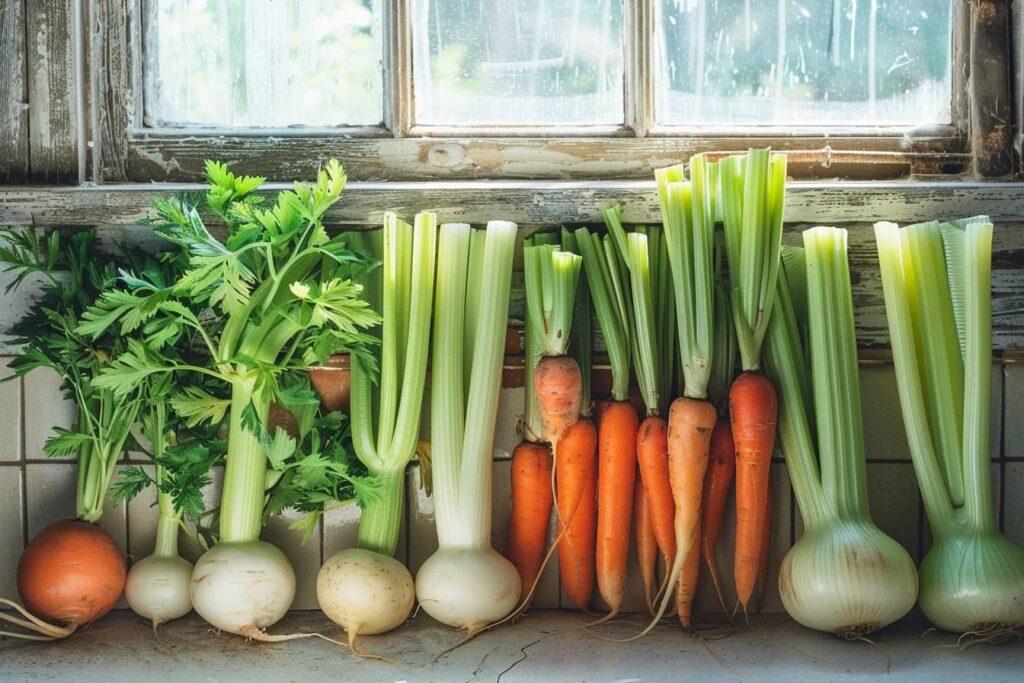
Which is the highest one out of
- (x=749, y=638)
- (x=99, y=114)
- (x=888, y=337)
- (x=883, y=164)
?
(x=99, y=114)

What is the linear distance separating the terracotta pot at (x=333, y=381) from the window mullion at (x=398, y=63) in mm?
403

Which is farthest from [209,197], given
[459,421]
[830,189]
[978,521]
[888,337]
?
[978,521]

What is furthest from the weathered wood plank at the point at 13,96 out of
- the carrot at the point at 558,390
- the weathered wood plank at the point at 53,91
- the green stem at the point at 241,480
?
the carrot at the point at 558,390

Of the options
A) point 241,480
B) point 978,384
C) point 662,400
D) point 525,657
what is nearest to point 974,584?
point 978,384

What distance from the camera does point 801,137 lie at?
163 cm

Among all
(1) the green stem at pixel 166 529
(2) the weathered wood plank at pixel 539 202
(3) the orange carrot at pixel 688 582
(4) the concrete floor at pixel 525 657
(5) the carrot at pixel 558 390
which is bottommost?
(4) the concrete floor at pixel 525 657

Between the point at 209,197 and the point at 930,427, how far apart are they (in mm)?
1138

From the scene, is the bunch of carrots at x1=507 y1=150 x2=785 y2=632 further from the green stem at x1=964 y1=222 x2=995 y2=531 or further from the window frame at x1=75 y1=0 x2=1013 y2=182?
the green stem at x1=964 y1=222 x2=995 y2=531

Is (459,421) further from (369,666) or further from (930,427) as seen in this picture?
(930,427)

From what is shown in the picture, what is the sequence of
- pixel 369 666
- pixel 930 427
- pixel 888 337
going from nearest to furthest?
pixel 369 666
pixel 930 427
pixel 888 337

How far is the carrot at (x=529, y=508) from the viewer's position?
1.51 m

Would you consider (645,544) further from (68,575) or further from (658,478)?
(68,575)

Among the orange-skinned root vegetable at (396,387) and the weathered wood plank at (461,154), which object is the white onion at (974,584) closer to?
the weathered wood plank at (461,154)

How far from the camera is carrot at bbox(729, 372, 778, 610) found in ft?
4.64
